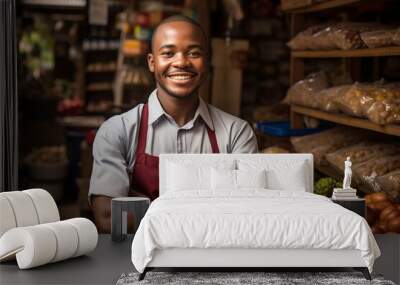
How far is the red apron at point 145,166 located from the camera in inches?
178

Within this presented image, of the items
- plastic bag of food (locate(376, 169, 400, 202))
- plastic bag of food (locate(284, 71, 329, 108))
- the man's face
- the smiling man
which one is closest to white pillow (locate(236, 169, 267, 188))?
the smiling man

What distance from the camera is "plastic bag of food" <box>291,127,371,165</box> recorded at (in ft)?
18.5

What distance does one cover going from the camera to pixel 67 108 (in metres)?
9.91

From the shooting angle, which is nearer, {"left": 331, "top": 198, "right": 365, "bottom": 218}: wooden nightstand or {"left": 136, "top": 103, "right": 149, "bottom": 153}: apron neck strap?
{"left": 331, "top": 198, "right": 365, "bottom": 218}: wooden nightstand

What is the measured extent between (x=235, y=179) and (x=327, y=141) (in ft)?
5.94

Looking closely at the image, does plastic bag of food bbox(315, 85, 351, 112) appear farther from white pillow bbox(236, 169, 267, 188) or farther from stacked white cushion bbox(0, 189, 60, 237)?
stacked white cushion bbox(0, 189, 60, 237)

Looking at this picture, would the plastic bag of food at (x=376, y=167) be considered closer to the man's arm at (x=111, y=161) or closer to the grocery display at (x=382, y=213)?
the grocery display at (x=382, y=213)

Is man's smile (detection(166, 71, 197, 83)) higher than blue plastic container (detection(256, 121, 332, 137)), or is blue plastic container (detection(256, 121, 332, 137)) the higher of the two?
man's smile (detection(166, 71, 197, 83))

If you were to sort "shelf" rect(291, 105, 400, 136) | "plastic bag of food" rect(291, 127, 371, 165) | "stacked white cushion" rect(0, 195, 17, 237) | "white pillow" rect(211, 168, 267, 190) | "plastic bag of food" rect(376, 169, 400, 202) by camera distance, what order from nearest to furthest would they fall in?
"stacked white cushion" rect(0, 195, 17, 237), "white pillow" rect(211, 168, 267, 190), "shelf" rect(291, 105, 400, 136), "plastic bag of food" rect(376, 169, 400, 202), "plastic bag of food" rect(291, 127, 371, 165)

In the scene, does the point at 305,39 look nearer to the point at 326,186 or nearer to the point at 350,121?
the point at 350,121

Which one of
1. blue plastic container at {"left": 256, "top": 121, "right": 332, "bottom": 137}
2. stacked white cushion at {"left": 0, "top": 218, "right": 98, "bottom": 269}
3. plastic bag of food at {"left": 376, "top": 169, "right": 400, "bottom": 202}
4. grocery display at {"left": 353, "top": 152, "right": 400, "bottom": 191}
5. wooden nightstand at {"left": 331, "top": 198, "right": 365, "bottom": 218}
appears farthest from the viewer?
blue plastic container at {"left": 256, "top": 121, "right": 332, "bottom": 137}

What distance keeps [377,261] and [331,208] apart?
0.51 meters

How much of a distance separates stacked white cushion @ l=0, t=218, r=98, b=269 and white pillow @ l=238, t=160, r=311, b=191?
101 cm

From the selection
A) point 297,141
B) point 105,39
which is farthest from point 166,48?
point 105,39
